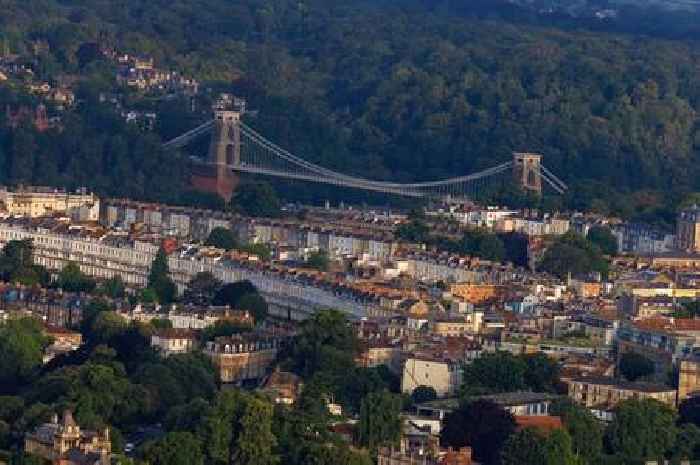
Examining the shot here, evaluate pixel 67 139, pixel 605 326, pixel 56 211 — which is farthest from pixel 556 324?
pixel 67 139

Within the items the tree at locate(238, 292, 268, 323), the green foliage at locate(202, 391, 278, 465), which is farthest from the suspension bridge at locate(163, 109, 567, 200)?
the green foliage at locate(202, 391, 278, 465)

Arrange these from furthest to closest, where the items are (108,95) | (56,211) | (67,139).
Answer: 1. (108,95)
2. (67,139)
3. (56,211)

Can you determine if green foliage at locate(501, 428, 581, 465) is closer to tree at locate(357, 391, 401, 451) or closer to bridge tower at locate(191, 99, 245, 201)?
tree at locate(357, 391, 401, 451)

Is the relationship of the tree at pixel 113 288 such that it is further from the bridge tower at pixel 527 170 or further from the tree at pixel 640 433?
the bridge tower at pixel 527 170

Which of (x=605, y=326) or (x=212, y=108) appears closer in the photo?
(x=605, y=326)

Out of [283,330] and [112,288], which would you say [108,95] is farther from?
[283,330]

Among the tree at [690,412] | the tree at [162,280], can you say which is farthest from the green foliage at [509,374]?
the tree at [162,280]

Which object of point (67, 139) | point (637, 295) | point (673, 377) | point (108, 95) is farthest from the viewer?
point (108, 95)
